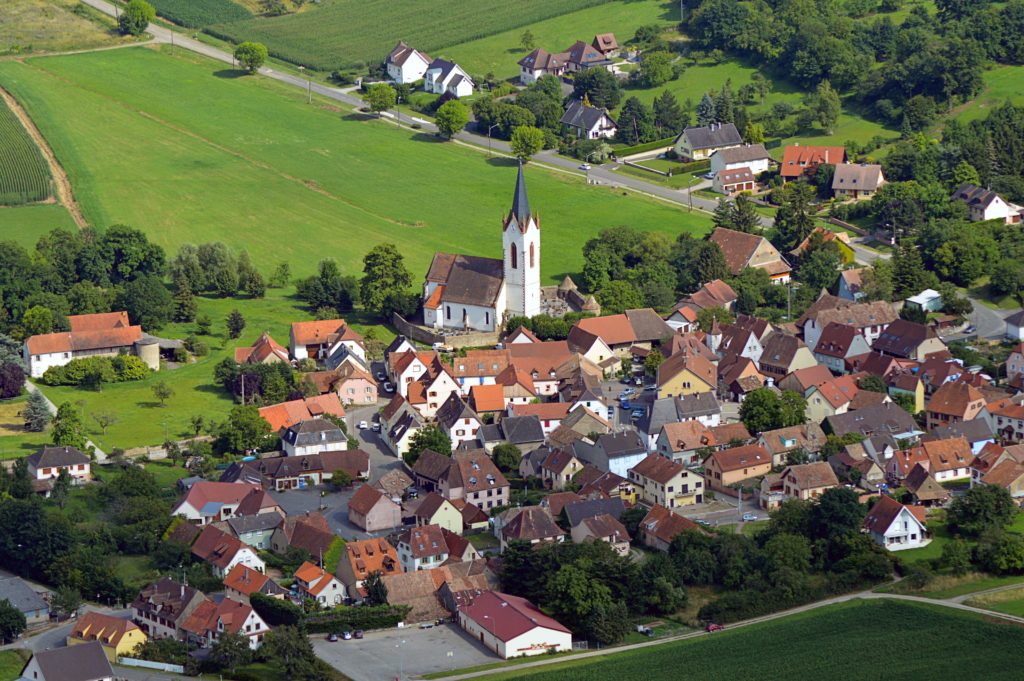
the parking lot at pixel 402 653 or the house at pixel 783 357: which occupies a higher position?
the house at pixel 783 357

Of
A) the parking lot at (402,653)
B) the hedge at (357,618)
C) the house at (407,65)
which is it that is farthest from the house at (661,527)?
the house at (407,65)

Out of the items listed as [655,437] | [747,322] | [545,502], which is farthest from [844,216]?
[545,502]

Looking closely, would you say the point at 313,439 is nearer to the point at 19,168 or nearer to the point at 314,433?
the point at 314,433

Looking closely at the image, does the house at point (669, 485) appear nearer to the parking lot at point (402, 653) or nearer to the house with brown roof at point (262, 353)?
the parking lot at point (402, 653)

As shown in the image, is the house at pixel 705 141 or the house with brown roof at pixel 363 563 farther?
the house at pixel 705 141

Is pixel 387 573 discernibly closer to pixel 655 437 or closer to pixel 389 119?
pixel 655 437

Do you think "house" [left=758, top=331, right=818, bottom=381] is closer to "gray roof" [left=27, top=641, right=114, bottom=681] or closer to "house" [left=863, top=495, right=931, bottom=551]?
"house" [left=863, top=495, right=931, bottom=551]

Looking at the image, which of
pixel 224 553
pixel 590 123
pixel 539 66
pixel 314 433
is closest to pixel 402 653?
pixel 224 553
